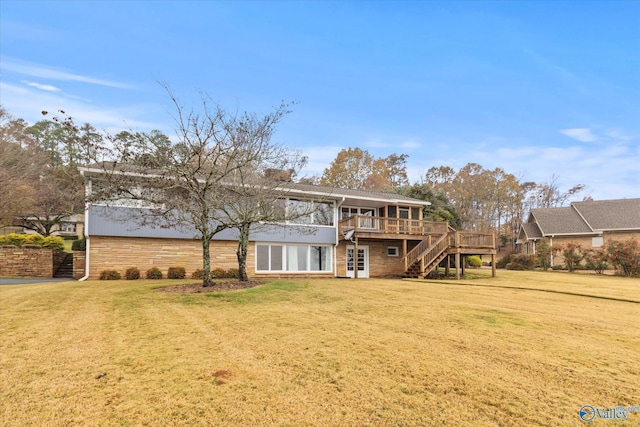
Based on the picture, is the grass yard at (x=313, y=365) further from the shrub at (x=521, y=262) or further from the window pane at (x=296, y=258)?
the shrub at (x=521, y=262)

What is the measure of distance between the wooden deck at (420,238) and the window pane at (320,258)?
1.30 m

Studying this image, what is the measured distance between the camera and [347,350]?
518cm

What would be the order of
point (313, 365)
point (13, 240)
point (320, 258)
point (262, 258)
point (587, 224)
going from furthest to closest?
1. point (587, 224)
2. point (320, 258)
3. point (13, 240)
4. point (262, 258)
5. point (313, 365)

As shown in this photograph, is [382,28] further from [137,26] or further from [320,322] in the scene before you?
[320,322]

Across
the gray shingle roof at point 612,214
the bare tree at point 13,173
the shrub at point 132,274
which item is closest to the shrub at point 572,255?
the gray shingle roof at point 612,214

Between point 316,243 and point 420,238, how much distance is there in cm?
612

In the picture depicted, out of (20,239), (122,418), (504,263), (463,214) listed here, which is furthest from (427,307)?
(463,214)

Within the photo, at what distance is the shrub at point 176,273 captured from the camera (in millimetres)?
16578

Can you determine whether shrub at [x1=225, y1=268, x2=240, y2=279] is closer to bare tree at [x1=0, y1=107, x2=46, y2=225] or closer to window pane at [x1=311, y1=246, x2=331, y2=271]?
window pane at [x1=311, y1=246, x2=331, y2=271]

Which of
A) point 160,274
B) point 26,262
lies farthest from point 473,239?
point 26,262

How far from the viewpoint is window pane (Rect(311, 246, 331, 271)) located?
2041 cm

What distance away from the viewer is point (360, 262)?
861 inches

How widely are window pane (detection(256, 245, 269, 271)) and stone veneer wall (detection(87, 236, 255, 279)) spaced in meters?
0.71

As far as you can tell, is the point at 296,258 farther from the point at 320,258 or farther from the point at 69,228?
the point at 69,228
